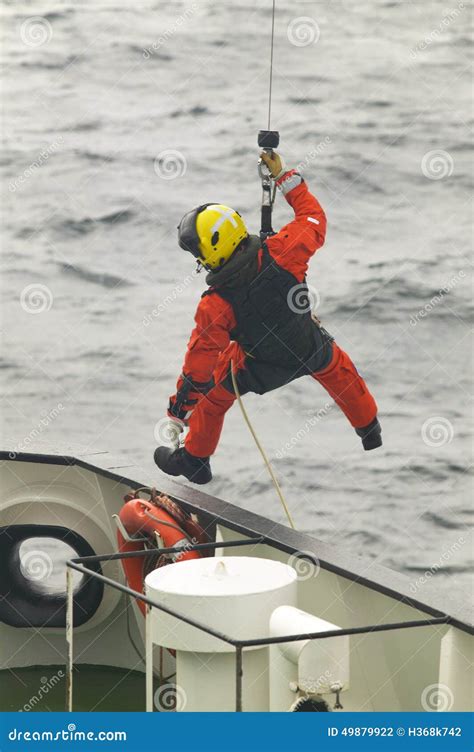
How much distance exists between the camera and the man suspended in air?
624cm

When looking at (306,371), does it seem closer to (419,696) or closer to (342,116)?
(419,696)

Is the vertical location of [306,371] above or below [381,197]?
below

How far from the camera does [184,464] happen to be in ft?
24.1

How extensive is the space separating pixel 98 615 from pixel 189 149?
70.0 ft

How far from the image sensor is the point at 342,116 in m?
27.9

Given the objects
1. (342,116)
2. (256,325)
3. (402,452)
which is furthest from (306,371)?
(342,116)

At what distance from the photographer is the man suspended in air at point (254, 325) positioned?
624 cm
